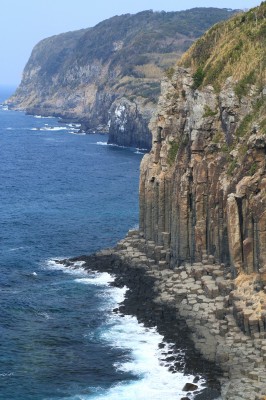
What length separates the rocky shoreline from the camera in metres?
71.1

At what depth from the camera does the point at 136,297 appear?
94312 mm

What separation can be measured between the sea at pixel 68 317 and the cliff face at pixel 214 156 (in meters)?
12.3

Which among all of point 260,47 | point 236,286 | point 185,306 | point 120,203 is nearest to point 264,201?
point 236,286

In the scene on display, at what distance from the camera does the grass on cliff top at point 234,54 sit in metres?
100

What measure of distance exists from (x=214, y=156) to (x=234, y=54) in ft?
53.2

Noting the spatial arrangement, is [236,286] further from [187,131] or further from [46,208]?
[46,208]

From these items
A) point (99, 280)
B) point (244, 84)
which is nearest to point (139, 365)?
point (99, 280)

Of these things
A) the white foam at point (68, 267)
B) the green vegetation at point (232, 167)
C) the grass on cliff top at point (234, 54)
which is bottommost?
the white foam at point (68, 267)

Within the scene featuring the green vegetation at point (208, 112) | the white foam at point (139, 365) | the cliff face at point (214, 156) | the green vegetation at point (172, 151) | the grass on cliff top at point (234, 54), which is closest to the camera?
the white foam at point (139, 365)

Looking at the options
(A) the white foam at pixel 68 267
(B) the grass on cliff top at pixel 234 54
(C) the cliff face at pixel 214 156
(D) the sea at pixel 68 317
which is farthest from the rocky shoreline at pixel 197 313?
(B) the grass on cliff top at pixel 234 54

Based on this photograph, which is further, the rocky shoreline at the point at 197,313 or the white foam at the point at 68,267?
the white foam at the point at 68,267

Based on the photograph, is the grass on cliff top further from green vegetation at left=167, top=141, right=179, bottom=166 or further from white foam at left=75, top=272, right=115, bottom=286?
white foam at left=75, top=272, right=115, bottom=286

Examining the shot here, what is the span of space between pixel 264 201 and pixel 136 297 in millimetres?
21152

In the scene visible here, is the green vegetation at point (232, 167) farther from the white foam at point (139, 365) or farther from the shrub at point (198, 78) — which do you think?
the white foam at point (139, 365)
